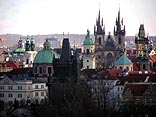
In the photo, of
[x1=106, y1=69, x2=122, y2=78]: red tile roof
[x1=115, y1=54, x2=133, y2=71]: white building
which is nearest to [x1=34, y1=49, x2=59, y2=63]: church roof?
[x1=106, y1=69, x2=122, y2=78]: red tile roof

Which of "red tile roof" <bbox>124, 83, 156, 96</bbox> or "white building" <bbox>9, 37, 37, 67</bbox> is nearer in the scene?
"red tile roof" <bbox>124, 83, 156, 96</bbox>

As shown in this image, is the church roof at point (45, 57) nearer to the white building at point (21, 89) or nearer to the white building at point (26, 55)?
the white building at point (21, 89)

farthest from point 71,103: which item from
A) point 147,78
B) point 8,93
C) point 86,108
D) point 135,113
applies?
point 8,93

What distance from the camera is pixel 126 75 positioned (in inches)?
1839

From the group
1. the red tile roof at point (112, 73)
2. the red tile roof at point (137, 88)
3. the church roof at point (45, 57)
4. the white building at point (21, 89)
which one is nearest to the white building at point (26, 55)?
the church roof at point (45, 57)

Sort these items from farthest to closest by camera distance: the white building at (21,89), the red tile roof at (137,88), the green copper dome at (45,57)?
the green copper dome at (45,57) → the white building at (21,89) → the red tile roof at (137,88)

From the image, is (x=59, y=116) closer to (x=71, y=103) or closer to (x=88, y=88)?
(x=71, y=103)

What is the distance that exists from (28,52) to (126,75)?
25.9 metres

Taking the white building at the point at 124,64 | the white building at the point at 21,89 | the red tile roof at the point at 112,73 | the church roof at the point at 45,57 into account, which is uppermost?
the church roof at the point at 45,57

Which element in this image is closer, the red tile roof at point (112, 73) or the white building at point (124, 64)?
the red tile roof at point (112, 73)

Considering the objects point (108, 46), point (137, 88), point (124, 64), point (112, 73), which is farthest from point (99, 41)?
point (137, 88)

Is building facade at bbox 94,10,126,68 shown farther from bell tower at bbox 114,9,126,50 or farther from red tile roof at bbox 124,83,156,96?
red tile roof at bbox 124,83,156,96

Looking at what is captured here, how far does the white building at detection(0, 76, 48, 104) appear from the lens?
4709cm

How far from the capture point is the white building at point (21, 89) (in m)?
47.1
